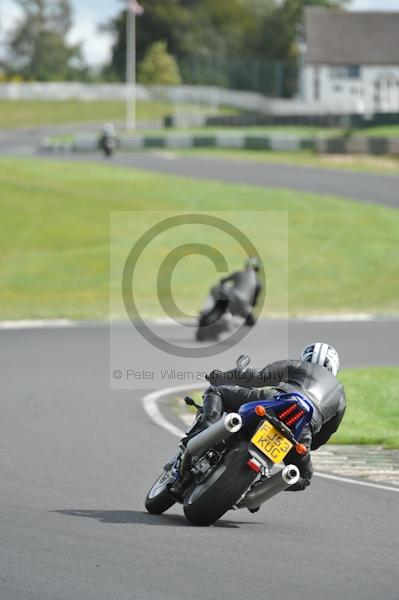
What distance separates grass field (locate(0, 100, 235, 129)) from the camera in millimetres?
89938

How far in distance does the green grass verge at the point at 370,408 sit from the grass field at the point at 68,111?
2835 inches

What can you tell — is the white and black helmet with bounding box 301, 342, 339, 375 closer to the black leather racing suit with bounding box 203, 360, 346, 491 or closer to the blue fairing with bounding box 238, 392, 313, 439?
the black leather racing suit with bounding box 203, 360, 346, 491

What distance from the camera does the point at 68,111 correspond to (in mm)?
96875

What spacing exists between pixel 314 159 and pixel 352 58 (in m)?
45.5

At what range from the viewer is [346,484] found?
10.0 meters

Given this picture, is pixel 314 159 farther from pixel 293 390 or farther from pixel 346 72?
pixel 346 72

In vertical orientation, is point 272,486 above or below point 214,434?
below

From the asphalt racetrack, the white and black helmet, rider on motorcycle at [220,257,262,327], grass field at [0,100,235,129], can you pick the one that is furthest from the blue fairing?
grass field at [0,100,235,129]

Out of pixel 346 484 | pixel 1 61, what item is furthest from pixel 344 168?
pixel 1 61

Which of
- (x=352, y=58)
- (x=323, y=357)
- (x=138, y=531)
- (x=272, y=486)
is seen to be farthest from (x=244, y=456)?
(x=352, y=58)

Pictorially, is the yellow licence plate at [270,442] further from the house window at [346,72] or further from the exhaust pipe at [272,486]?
the house window at [346,72]

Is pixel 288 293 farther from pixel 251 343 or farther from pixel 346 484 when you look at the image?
pixel 346 484

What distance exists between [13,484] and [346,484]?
2.55 meters

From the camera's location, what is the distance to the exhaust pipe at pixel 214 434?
7660 millimetres
